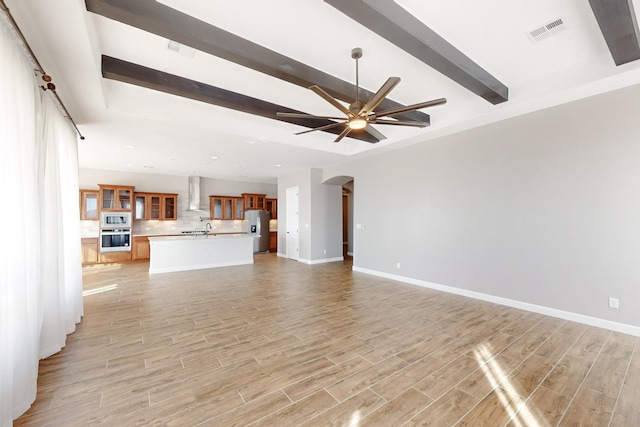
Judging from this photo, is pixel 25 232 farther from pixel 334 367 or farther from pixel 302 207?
pixel 302 207

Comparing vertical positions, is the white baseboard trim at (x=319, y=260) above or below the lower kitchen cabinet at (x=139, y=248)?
below

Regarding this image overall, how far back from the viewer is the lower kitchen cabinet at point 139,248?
8.37 m

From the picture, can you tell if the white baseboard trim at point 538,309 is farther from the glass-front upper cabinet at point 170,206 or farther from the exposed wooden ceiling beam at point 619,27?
the glass-front upper cabinet at point 170,206

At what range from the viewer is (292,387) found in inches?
84.6

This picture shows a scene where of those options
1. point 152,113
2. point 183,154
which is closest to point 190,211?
point 183,154

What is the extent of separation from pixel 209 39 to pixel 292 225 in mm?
6594

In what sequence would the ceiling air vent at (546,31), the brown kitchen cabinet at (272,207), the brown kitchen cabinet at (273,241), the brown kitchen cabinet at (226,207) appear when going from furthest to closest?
the brown kitchen cabinet at (272,207) < the brown kitchen cabinet at (273,241) < the brown kitchen cabinet at (226,207) < the ceiling air vent at (546,31)

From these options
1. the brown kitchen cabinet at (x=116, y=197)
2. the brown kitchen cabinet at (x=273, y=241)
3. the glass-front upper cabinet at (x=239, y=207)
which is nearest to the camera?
the brown kitchen cabinet at (x=116, y=197)

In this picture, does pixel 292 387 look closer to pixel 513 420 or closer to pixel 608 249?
pixel 513 420

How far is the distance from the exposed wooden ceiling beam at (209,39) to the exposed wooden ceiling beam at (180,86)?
3.43 feet

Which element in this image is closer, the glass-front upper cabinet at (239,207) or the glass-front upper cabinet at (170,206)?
the glass-front upper cabinet at (170,206)

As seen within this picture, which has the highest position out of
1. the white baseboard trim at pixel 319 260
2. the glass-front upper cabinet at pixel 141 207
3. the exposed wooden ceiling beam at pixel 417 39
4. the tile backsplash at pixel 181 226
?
the exposed wooden ceiling beam at pixel 417 39

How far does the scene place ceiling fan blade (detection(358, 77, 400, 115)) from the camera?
243cm

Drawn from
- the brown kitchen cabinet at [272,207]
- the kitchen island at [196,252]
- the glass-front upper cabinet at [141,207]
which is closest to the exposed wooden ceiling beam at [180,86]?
the kitchen island at [196,252]
